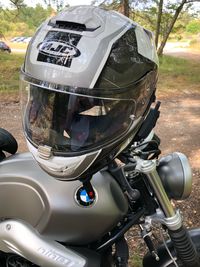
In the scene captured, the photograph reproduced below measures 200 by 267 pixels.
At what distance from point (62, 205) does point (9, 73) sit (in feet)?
30.9

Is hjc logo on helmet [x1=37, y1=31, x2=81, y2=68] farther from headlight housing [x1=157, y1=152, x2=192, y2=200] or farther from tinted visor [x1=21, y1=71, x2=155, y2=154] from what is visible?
headlight housing [x1=157, y1=152, x2=192, y2=200]

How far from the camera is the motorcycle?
158cm

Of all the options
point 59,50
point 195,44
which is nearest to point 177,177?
point 59,50

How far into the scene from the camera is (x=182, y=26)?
17828 mm

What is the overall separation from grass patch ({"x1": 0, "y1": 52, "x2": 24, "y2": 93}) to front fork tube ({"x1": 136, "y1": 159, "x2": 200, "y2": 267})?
765 cm

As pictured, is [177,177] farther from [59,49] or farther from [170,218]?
[59,49]

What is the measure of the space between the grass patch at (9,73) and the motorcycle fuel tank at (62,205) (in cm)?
731

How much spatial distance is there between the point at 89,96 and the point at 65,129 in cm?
16

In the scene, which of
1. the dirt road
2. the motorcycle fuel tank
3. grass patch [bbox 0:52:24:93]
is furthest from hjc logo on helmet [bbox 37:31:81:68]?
the dirt road

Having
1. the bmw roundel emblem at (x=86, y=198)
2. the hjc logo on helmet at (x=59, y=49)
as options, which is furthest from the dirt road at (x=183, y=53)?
the hjc logo on helmet at (x=59, y=49)

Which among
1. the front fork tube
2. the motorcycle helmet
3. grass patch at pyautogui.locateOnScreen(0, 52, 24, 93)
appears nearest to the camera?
the motorcycle helmet

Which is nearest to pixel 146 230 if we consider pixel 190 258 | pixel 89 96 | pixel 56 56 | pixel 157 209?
pixel 157 209

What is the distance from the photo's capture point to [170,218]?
60.4 inches

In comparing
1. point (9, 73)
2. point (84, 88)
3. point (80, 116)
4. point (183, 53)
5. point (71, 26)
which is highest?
point (71, 26)
